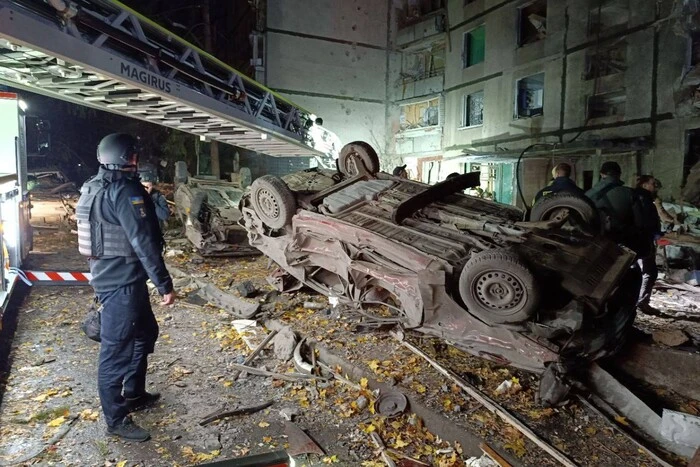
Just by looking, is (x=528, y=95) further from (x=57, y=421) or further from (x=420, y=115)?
(x=57, y=421)

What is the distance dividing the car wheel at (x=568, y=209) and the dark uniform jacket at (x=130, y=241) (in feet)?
12.8

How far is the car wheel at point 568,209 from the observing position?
4688 mm

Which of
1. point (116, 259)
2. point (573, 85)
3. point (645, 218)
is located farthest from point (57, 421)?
point (573, 85)

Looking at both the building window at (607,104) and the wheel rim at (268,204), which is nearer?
the wheel rim at (268,204)

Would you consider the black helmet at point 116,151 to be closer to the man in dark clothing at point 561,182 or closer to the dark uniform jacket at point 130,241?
the dark uniform jacket at point 130,241

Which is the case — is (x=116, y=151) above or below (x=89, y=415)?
above

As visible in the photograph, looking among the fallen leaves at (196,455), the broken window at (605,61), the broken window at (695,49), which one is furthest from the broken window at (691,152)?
the fallen leaves at (196,455)

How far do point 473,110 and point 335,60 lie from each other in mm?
7153

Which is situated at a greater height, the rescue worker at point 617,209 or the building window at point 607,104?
the building window at point 607,104

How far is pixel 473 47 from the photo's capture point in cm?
2027

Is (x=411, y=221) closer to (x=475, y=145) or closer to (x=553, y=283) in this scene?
(x=553, y=283)

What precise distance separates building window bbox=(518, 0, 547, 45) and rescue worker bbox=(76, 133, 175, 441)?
17614 millimetres

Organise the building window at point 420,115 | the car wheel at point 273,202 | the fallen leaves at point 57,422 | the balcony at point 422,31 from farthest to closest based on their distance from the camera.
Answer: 1. the building window at point 420,115
2. the balcony at point 422,31
3. the car wheel at point 273,202
4. the fallen leaves at point 57,422

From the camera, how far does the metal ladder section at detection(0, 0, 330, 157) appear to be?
4.31 meters
